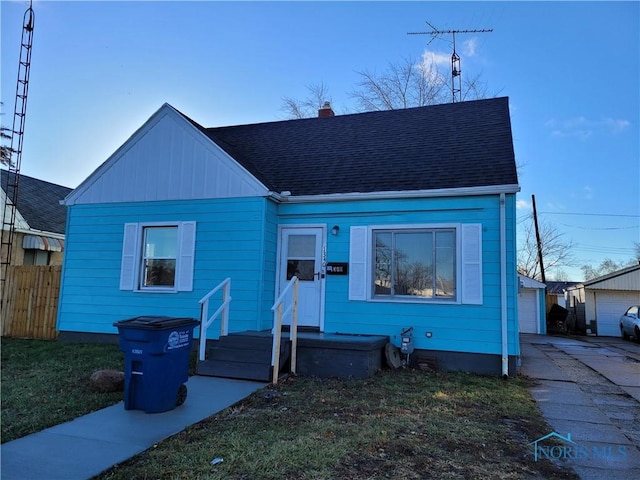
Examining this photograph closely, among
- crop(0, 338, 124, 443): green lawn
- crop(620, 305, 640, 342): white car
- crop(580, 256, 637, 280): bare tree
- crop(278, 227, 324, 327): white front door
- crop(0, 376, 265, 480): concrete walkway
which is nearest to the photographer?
crop(0, 376, 265, 480): concrete walkway

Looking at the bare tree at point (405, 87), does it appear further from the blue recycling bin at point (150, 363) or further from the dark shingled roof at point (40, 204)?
the blue recycling bin at point (150, 363)

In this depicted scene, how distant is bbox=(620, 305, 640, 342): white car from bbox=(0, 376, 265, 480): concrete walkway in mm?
19448

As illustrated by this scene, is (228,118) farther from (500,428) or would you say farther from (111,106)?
(500,428)

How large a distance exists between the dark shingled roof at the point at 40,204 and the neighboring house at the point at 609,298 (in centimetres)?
2525

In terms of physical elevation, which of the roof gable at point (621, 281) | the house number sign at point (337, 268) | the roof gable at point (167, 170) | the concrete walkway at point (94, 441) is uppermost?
the roof gable at point (167, 170)

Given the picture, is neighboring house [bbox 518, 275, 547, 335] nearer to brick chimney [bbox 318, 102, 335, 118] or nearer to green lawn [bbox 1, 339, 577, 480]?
brick chimney [bbox 318, 102, 335, 118]

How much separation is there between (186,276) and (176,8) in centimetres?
542

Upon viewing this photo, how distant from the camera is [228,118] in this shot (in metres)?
14.9

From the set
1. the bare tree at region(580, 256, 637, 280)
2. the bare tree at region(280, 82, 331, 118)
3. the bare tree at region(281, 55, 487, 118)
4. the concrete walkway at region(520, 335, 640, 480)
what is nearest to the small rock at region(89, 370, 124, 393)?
the concrete walkway at region(520, 335, 640, 480)

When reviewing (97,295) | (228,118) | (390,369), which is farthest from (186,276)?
(228,118)

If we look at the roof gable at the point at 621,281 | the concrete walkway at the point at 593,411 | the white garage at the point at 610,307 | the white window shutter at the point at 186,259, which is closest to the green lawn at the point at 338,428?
the concrete walkway at the point at 593,411

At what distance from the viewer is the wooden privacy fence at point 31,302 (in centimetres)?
971

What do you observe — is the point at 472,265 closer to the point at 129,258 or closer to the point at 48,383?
the point at 48,383

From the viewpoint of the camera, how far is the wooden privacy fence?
9711 millimetres
